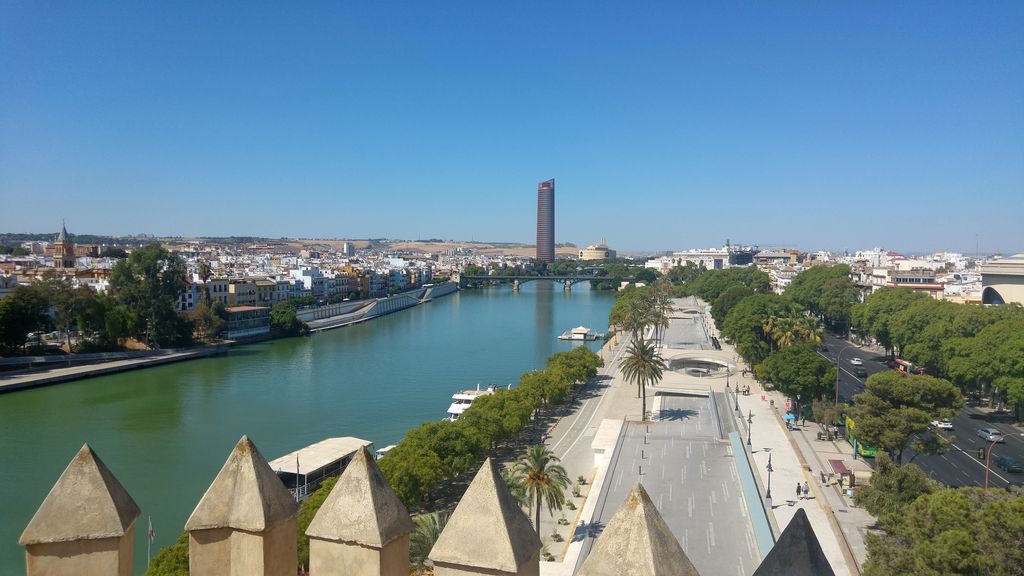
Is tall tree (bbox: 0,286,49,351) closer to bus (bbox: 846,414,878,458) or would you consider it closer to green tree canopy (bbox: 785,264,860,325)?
bus (bbox: 846,414,878,458)

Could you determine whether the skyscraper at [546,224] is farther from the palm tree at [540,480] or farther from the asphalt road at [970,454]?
the palm tree at [540,480]

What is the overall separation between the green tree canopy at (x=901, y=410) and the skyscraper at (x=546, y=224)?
460 feet

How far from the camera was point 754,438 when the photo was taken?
2127 centimetres

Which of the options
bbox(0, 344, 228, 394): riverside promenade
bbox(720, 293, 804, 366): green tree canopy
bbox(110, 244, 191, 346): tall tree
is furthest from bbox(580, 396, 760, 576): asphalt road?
bbox(110, 244, 191, 346): tall tree

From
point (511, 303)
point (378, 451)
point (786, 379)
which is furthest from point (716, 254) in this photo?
point (378, 451)

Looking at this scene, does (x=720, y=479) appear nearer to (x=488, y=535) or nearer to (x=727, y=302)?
(x=488, y=535)

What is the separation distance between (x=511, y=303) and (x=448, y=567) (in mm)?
76213

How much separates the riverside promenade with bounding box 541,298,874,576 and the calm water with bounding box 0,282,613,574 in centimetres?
653

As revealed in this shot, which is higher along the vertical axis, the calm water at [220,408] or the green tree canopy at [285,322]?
the green tree canopy at [285,322]

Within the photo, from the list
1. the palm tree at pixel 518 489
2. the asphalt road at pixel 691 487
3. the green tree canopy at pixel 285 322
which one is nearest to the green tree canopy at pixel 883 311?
the asphalt road at pixel 691 487

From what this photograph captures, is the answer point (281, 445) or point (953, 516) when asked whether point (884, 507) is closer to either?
point (953, 516)

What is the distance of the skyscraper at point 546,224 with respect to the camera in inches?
6265

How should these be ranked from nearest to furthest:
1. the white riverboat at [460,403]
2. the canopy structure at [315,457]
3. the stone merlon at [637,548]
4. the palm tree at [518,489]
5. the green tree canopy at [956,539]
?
the stone merlon at [637,548], the green tree canopy at [956,539], the palm tree at [518,489], the canopy structure at [315,457], the white riverboat at [460,403]

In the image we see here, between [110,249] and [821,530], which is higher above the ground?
[110,249]
